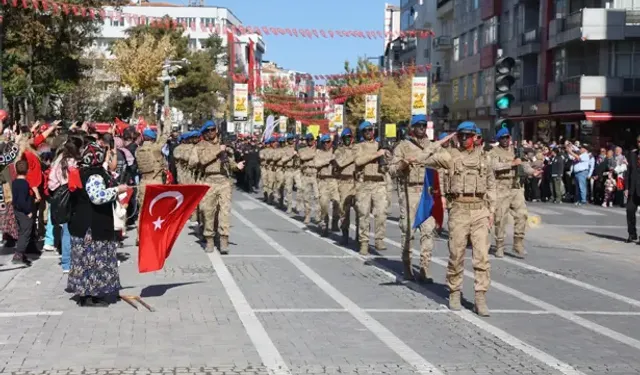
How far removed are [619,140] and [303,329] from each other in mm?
38074

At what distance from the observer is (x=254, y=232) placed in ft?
71.0

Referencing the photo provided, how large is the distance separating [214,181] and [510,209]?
15.4 feet

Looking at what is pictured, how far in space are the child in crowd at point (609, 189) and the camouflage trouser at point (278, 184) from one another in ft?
30.9

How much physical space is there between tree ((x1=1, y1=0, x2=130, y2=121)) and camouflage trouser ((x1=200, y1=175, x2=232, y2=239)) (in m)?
19.1

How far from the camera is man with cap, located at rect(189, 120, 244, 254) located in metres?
17.4

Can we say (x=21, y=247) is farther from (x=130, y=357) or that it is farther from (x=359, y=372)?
(x=359, y=372)

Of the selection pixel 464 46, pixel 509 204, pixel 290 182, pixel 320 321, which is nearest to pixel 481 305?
pixel 320 321

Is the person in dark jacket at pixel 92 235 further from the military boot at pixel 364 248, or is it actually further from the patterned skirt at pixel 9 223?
the military boot at pixel 364 248

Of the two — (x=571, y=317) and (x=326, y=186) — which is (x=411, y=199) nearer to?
(x=571, y=317)

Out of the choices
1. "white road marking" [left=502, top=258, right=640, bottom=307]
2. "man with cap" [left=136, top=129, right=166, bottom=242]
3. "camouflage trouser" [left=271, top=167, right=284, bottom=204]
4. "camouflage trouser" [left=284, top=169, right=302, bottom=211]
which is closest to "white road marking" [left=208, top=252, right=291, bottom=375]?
"man with cap" [left=136, top=129, right=166, bottom=242]

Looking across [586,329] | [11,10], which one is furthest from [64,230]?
[11,10]

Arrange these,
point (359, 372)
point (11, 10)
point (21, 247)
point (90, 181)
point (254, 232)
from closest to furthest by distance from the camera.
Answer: point (359, 372) → point (90, 181) → point (21, 247) → point (254, 232) → point (11, 10)

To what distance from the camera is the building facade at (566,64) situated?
45.6m

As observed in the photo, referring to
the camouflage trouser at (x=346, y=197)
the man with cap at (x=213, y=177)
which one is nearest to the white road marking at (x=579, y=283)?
the camouflage trouser at (x=346, y=197)
